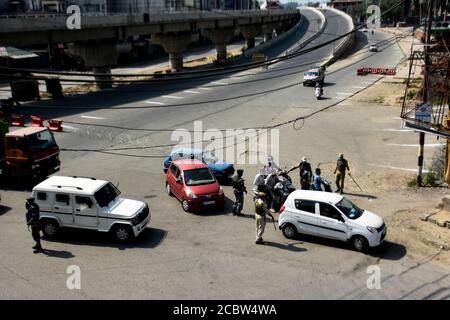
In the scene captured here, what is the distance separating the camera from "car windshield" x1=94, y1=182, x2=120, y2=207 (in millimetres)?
14930

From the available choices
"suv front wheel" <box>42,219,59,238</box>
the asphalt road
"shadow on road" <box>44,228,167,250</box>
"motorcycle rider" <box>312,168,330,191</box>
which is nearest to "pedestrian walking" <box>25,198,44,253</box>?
the asphalt road

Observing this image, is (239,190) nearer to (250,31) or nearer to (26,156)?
(26,156)

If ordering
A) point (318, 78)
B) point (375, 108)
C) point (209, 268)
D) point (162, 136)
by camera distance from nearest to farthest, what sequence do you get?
point (209, 268)
point (162, 136)
point (375, 108)
point (318, 78)

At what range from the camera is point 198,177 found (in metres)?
18.5

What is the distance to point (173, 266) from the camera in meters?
13.4

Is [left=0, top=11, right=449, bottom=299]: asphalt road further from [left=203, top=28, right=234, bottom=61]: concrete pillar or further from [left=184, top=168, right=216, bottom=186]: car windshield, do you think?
[left=203, top=28, right=234, bottom=61]: concrete pillar

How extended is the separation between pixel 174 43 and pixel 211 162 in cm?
4561

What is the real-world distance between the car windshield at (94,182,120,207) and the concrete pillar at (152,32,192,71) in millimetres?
50532

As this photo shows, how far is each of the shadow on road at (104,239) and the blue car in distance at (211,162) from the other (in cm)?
581

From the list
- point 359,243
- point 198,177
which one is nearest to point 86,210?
point 198,177
